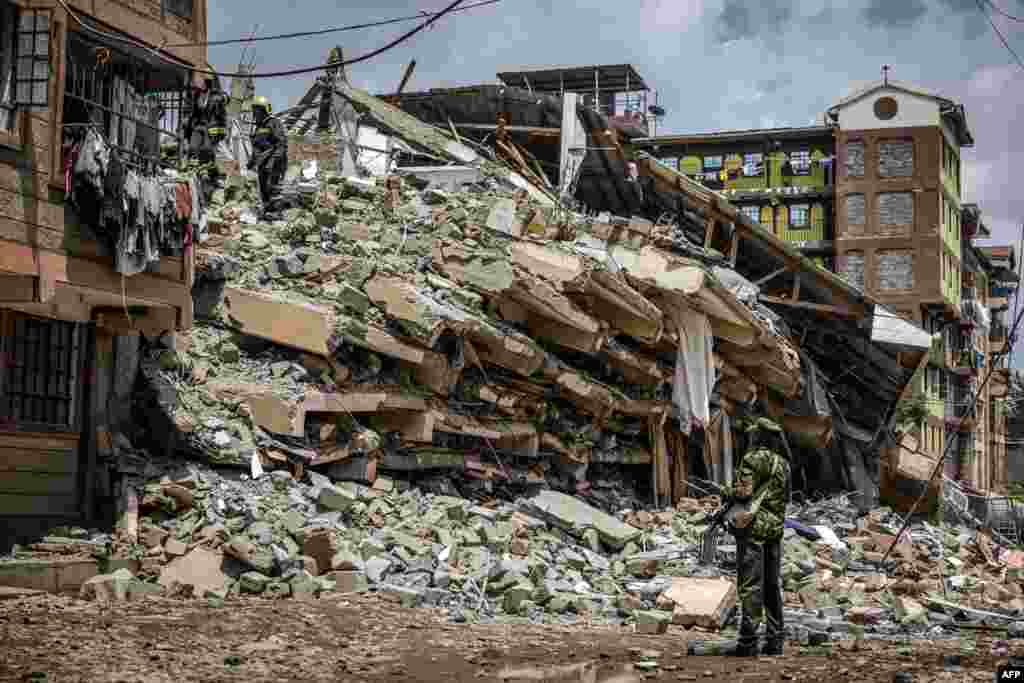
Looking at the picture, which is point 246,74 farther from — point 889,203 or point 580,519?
point 889,203

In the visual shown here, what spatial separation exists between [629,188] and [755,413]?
17.7ft

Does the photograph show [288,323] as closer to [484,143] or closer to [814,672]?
[814,672]

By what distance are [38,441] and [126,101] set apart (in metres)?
3.32

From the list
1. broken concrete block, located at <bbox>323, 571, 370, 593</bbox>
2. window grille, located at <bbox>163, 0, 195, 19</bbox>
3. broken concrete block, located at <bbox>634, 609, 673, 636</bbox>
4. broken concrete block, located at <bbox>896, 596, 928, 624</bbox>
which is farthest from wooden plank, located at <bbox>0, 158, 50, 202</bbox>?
broken concrete block, located at <bbox>896, 596, 928, 624</bbox>

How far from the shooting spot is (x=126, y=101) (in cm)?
1262

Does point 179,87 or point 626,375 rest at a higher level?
point 179,87

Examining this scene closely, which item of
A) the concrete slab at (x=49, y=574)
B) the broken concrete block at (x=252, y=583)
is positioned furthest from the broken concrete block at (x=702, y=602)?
the concrete slab at (x=49, y=574)

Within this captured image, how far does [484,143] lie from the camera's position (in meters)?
26.0

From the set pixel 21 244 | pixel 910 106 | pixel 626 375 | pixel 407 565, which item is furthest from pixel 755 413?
pixel 910 106

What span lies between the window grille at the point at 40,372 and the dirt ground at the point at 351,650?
2409 mm

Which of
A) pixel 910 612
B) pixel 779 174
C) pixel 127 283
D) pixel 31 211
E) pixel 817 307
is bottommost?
pixel 910 612

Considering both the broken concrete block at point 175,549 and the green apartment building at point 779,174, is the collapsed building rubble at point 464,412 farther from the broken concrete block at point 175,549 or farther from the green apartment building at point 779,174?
the green apartment building at point 779,174

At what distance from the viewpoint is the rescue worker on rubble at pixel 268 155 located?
721 inches

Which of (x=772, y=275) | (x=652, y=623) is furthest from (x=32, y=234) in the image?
(x=772, y=275)
